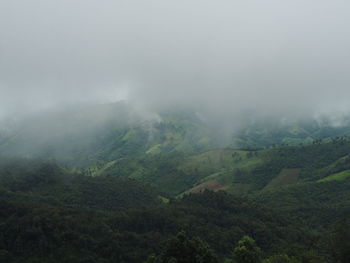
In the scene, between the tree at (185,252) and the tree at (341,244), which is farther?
the tree at (341,244)

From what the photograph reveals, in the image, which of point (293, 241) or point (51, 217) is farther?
point (293, 241)

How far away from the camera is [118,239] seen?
177750mm

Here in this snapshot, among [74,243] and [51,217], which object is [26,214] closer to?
[51,217]

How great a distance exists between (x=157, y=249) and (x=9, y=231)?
70.0 metres

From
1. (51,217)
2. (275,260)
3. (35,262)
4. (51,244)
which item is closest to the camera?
(275,260)

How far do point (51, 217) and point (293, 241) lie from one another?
126m

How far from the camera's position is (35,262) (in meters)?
150

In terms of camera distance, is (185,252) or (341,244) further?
(341,244)

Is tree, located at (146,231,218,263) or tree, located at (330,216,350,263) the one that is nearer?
tree, located at (146,231,218,263)

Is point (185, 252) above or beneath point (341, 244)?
beneath

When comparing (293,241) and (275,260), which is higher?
(293,241)

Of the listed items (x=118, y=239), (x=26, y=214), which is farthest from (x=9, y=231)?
(x=118, y=239)

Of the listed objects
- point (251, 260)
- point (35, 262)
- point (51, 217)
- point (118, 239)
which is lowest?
point (251, 260)

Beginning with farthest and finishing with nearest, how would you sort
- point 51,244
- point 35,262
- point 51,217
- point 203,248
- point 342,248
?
point 51,217 < point 51,244 < point 35,262 < point 342,248 < point 203,248
